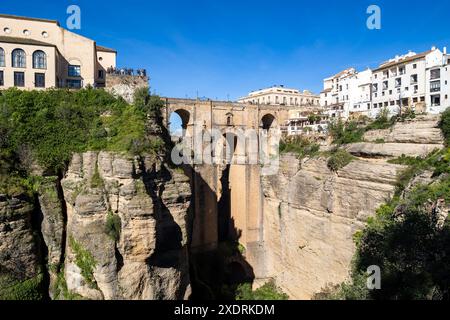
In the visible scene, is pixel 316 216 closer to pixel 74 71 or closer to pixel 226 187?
pixel 226 187

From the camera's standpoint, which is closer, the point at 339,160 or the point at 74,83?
the point at 339,160

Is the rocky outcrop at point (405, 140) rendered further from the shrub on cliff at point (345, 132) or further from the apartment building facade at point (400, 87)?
the apartment building facade at point (400, 87)

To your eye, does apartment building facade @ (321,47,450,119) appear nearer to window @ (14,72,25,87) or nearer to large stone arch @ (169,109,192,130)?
large stone arch @ (169,109,192,130)

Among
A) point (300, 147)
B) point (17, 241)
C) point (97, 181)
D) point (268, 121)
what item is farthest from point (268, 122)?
point (17, 241)

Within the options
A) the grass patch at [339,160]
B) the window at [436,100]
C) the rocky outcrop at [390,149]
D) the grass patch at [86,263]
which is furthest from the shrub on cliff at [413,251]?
the window at [436,100]

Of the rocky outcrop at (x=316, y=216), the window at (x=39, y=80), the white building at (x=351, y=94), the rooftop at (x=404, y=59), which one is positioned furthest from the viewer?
the white building at (x=351, y=94)

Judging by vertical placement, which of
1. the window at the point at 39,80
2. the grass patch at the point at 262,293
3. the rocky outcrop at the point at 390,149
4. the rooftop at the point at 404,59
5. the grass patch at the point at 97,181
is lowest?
the grass patch at the point at 262,293

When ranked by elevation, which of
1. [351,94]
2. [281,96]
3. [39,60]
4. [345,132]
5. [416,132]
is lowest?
[416,132]
